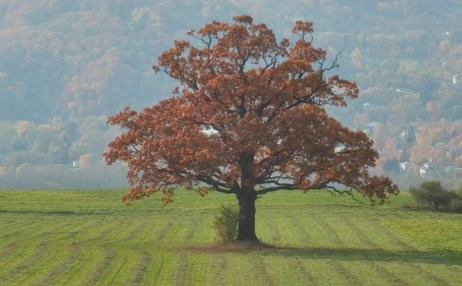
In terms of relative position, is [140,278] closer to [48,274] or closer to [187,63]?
[48,274]

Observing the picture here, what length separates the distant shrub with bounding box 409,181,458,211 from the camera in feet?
224

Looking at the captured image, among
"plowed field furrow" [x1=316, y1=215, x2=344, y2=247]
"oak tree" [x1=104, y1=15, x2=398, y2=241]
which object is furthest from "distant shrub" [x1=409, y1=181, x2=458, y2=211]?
"oak tree" [x1=104, y1=15, x2=398, y2=241]

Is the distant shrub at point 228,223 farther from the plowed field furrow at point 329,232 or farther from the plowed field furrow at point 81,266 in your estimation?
the plowed field furrow at point 81,266

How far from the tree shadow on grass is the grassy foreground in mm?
52

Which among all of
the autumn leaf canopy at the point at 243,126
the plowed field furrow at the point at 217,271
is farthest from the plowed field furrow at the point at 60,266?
the autumn leaf canopy at the point at 243,126

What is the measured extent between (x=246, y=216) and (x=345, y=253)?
6.50m

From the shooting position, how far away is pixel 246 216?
4297cm

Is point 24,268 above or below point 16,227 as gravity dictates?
below

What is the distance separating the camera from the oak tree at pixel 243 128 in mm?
41062

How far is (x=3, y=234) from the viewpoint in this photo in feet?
144

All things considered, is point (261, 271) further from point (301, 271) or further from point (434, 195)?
point (434, 195)

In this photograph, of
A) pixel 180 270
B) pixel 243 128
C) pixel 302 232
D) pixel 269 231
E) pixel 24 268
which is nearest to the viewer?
pixel 24 268

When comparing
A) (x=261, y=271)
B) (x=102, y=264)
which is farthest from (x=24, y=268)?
(x=261, y=271)

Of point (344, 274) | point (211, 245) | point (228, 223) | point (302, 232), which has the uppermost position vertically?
point (228, 223)
